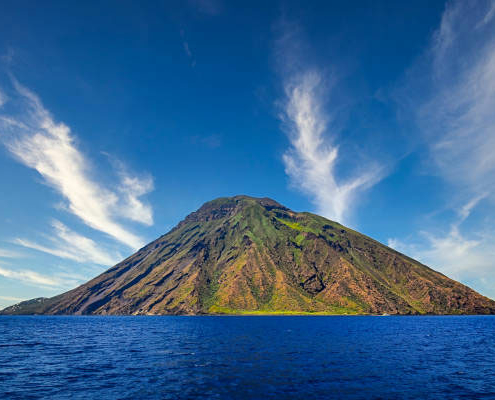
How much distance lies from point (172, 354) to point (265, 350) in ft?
64.8

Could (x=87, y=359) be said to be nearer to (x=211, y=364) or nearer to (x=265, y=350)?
(x=211, y=364)

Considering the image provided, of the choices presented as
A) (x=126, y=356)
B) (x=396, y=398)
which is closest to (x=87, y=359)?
(x=126, y=356)

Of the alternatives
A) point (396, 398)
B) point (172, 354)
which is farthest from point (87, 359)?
point (396, 398)

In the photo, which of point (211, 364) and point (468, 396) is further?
point (211, 364)

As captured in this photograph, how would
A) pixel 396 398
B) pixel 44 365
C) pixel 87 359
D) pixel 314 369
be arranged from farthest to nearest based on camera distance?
pixel 87 359
pixel 44 365
pixel 314 369
pixel 396 398

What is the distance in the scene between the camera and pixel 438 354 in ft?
202

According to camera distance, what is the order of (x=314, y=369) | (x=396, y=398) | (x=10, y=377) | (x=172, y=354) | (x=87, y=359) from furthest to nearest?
(x=172, y=354) → (x=87, y=359) → (x=314, y=369) → (x=10, y=377) → (x=396, y=398)

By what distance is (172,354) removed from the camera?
58500 millimetres

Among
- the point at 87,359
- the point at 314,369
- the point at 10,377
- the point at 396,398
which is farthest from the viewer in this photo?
the point at 87,359

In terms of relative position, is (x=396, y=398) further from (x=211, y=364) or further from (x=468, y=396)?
(x=211, y=364)

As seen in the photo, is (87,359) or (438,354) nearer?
(87,359)

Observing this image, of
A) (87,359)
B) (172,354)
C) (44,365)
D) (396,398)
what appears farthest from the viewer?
(172,354)

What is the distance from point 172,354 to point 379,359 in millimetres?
40393

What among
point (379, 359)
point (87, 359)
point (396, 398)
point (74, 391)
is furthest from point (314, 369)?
point (87, 359)
